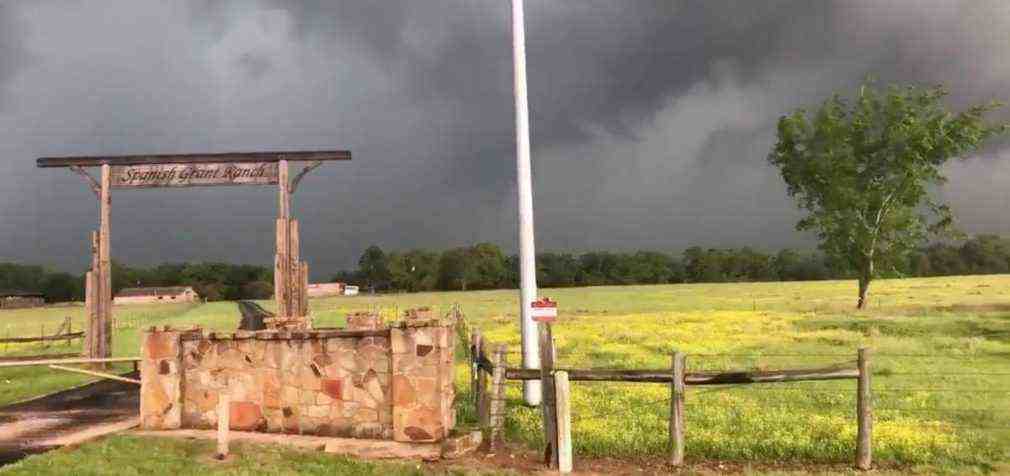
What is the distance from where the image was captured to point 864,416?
11414 millimetres

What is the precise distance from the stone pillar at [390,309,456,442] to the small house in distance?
3886 inches

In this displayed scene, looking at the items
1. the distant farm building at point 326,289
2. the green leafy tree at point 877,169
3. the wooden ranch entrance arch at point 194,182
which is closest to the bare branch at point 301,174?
the wooden ranch entrance arch at point 194,182

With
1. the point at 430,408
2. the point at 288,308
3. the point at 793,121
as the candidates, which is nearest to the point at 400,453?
the point at 430,408

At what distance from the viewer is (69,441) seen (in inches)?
533

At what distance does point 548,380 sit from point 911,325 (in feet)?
94.9

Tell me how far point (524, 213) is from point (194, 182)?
11.8 metres

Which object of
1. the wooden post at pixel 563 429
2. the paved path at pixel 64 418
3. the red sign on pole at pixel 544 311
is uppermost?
the red sign on pole at pixel 544 311

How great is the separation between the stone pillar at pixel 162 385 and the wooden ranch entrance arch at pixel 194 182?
259 inches

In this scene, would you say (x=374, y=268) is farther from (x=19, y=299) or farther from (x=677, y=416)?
(x=677, y=416)

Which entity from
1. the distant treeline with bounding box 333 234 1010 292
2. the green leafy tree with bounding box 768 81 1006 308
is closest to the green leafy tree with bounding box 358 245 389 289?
the distant treeline with bounding box 333 234 1010 292

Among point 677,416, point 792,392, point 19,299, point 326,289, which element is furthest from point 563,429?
point 19,299

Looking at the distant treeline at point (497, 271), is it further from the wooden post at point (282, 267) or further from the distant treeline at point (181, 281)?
the wooden post at point (282, 267)

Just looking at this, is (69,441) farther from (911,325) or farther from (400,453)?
(911,325)

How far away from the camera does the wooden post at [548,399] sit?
11.7 m
